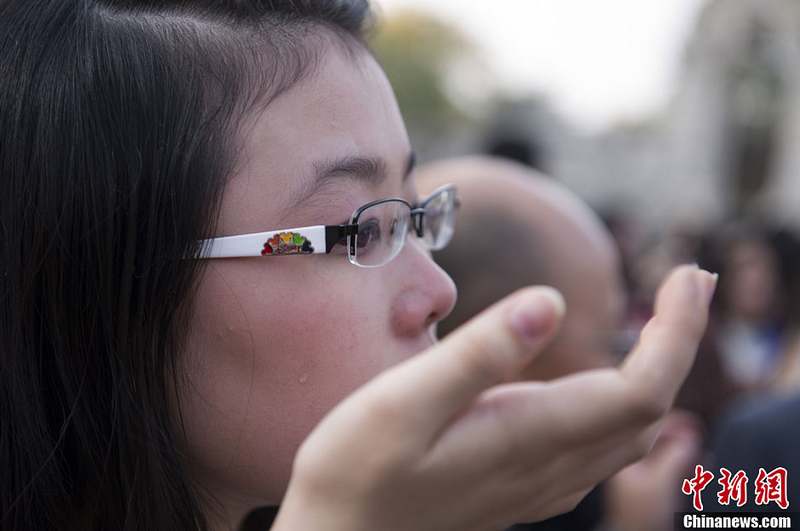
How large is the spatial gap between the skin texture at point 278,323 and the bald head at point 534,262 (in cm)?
167

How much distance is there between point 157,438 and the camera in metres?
1.42

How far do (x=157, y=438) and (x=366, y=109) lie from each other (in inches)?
27.1

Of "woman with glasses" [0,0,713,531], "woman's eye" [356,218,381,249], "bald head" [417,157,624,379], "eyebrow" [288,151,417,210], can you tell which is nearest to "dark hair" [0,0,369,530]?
"woman with glasses" [0,0,713,531]

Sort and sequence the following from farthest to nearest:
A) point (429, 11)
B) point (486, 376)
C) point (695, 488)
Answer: point (429, 11) < point (695, 488) < point (486, 376)

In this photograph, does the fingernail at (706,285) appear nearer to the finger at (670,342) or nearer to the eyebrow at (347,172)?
the finger at (670,342)

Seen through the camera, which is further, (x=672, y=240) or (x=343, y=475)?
(x=672, y=240)

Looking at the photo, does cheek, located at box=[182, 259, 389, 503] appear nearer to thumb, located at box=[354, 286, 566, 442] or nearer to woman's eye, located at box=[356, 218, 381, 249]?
woman's eye, located at box=[356, 218, 381, 249]

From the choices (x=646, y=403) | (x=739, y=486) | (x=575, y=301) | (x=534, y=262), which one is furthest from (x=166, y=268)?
(x=575, y=301)

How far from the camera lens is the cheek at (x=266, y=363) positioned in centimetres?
144

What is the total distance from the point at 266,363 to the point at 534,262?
1.88 metres

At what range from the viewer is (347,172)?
1504mm

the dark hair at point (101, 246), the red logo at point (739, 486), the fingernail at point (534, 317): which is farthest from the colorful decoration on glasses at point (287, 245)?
the red logo at point (739, 486)

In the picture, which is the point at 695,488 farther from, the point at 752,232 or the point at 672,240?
the point at 672,240

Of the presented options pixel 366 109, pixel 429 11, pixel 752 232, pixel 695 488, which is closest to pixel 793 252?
pixel 752 232
